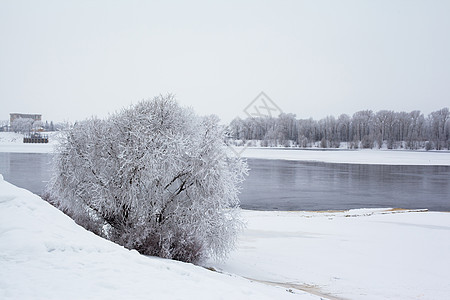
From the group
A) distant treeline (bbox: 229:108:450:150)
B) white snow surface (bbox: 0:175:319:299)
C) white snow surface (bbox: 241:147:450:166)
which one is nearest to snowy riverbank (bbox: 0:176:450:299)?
white snow surface (bbox: 0:175:319:299)

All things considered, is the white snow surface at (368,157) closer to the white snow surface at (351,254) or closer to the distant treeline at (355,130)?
the distant treeline at (355,130)

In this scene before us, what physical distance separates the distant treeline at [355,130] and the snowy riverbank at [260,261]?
91.6 m

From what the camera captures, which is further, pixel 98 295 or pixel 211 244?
pixel 211 244

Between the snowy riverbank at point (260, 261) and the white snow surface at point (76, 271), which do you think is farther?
the snowy riverbank at point (260, 261)

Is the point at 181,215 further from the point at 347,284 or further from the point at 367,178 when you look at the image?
the point at 367,178

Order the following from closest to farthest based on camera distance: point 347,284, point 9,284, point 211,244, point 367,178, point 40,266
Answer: point 9,284
point 40,266
point 347,284
point 211,244
point 367,178

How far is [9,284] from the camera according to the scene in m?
4.50

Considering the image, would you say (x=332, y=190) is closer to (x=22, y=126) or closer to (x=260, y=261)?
(x=260, y=261)

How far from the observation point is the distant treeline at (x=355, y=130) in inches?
4358

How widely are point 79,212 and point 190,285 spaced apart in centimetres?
1019

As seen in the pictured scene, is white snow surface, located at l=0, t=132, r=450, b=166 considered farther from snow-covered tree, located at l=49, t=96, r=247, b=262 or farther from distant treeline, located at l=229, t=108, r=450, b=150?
snow-covered tree, located at l=49, t=96, r=247, b=262

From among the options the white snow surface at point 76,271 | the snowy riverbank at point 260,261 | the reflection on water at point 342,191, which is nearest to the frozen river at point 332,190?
the reflection on water at point 342,191

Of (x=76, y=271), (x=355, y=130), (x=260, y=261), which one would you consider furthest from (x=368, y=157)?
(x=76, y=271)

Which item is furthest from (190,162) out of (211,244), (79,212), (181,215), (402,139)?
(402,139)
